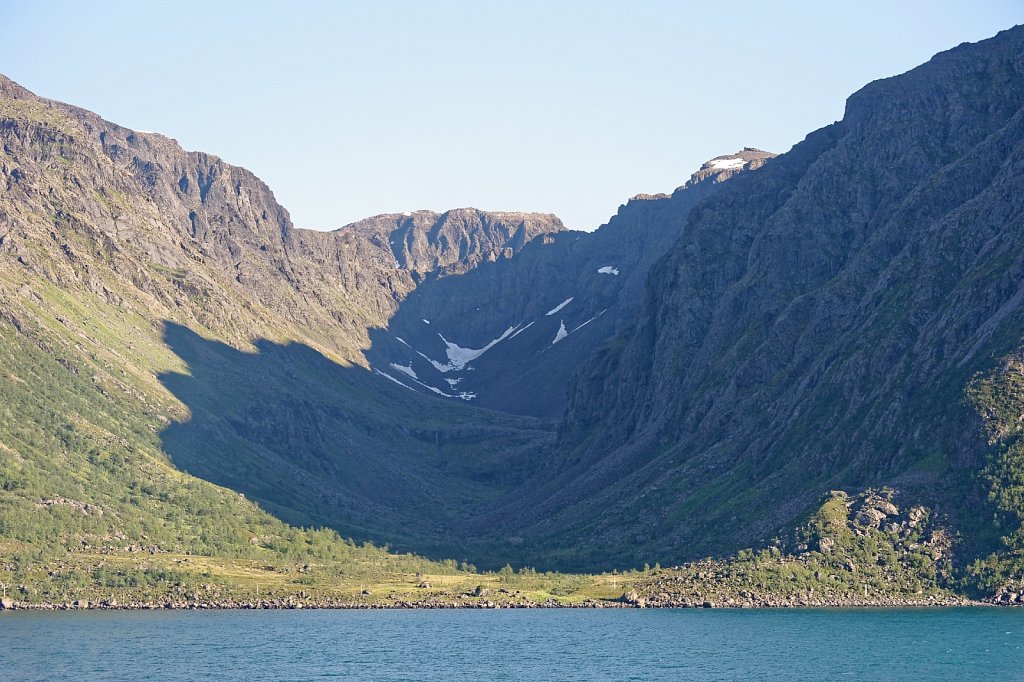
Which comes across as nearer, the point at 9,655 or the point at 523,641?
the point at 9,655

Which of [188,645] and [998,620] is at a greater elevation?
[998,620]

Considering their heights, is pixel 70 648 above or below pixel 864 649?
below

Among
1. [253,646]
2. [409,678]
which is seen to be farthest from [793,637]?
[253,646]

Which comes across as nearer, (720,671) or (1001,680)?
(1001,680)

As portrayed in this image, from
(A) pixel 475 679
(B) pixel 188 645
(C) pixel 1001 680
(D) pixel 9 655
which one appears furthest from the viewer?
(B) pixel 188 645

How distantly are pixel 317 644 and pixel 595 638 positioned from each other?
40814 millimetres

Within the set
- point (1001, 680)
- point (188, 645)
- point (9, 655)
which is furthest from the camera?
point (188, 645)

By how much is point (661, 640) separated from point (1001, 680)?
55.0 meters

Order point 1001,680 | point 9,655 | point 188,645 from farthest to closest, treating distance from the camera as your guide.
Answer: point 188,645, point 9,655, point 1001,680

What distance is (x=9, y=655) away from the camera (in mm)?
171625

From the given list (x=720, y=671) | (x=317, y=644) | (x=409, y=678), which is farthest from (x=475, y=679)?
(x=317, y=644)

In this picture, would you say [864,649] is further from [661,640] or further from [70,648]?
[70,648]

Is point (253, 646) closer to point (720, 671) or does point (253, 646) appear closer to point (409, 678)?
point (409, 678)

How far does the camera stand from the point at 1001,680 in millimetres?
147250
